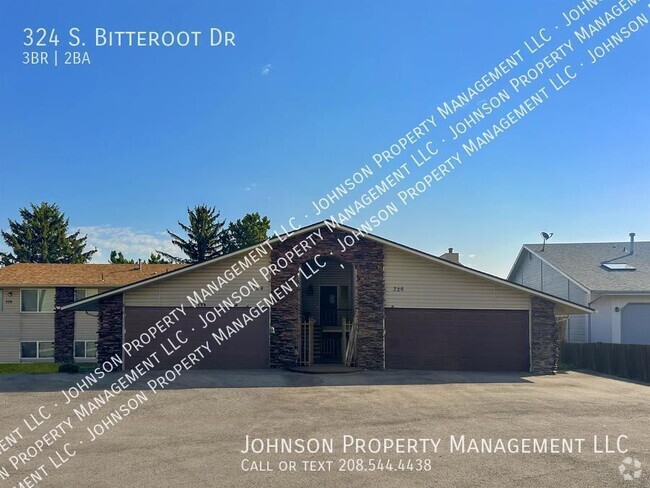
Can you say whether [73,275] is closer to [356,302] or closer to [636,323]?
[356,302]

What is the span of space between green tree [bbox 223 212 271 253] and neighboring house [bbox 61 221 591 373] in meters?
30.2

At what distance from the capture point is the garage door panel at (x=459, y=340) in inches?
736

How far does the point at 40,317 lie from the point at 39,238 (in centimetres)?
2943

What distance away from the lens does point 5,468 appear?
7660mm

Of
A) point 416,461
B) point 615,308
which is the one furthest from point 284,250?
point 615,308

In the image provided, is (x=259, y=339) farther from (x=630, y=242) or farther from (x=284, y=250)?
(x=630, y=242)

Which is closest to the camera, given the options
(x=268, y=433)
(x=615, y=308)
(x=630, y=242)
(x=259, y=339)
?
(x=268, y=433)

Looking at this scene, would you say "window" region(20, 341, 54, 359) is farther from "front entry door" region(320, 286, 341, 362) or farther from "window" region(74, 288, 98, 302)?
"front entry door" region(320, 286, 341, 362)

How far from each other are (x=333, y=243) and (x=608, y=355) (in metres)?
11.0

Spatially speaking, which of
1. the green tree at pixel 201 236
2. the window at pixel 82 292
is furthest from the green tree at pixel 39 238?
the window at pixel 82 292

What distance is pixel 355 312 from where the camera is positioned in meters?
18.8

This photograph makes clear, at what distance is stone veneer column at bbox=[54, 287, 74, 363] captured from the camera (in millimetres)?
24641

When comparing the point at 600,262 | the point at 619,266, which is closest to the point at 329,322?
the point at 600,262

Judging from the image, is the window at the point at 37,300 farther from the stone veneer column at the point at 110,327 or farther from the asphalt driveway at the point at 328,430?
the asphalt driveway at the point at 328,430
